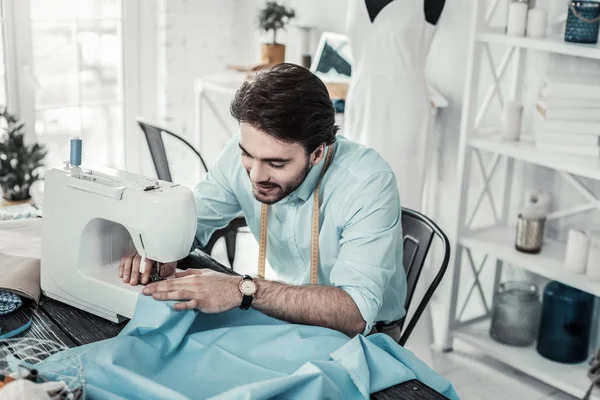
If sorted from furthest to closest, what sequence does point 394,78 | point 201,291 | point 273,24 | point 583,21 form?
point 273,24 → point 394,78 → point 583,21 → point 201,291

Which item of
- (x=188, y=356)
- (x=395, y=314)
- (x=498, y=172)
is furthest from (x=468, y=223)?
(x=188, y=356)

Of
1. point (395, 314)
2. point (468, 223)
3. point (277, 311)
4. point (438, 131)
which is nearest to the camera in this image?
point (277, 311)

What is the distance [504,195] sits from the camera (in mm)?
3348

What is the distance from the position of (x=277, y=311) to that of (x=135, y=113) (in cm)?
311

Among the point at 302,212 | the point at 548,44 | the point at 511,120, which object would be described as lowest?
the point at 302,212

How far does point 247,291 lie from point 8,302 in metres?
0.49

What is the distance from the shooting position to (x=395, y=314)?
2.09 meters

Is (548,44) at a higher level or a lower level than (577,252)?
higher

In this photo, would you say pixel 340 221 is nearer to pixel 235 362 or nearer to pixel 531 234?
pixel 235 362

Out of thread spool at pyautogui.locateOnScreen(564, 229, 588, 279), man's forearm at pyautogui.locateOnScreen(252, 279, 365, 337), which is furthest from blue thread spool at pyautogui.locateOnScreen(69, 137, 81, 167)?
thread spool at pyautogui.locateOnScreen(564, 229, 588, 279)

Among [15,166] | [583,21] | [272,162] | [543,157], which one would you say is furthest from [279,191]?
[15,166]

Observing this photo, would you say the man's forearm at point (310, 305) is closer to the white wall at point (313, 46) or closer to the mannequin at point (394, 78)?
the mannequin at point (394, 78)

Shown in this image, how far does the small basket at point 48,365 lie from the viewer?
1.16 m

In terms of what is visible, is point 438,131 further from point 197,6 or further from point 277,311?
point 277,311
